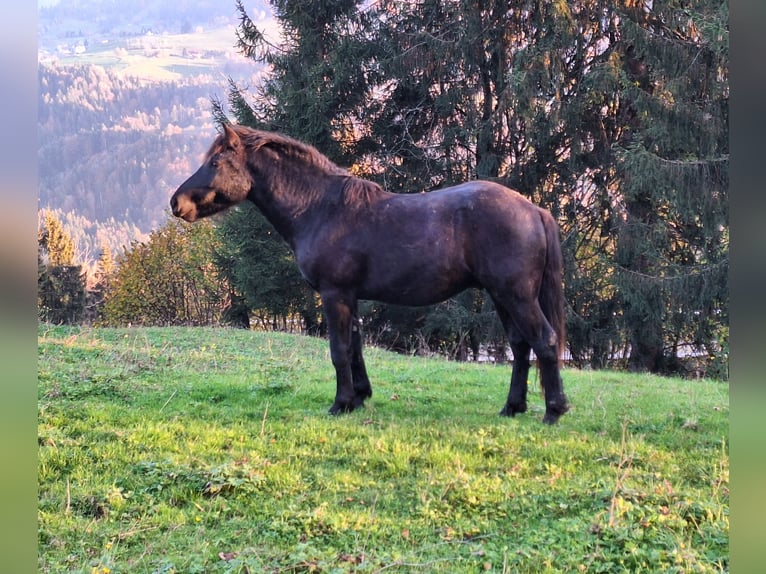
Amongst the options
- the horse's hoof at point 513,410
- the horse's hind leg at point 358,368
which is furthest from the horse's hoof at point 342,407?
the horse's hoof at point 513,410

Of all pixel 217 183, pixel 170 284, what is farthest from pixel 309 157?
pixel 170 284

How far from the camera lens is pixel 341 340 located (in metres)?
5.45

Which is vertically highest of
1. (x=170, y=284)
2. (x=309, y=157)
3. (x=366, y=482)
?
(x=309, y=157)

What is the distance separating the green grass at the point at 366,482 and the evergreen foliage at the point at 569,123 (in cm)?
857

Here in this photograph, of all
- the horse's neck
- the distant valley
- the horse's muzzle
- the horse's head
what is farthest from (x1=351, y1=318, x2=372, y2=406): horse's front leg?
the distant valley

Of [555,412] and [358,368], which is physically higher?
[358,368]

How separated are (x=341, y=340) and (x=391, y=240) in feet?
3.60

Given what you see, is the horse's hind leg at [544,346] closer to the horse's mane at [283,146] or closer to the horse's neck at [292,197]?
the horse's neck at [292,197]

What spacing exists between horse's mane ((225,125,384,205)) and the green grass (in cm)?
217

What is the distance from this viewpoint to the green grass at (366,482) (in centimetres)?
282

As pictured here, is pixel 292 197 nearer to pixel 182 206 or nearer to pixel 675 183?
pixel 182 206

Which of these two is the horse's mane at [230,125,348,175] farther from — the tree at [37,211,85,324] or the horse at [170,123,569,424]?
the tree at [37,211,85,324]
